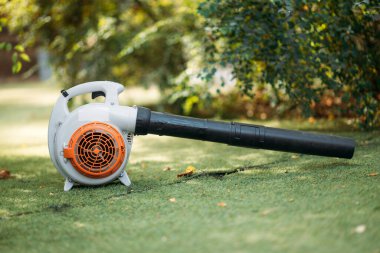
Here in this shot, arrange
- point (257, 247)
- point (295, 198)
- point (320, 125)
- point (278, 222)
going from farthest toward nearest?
1. point (320, 125)
2. point (295, 198)
3. point (278, 222)
4. point (257, 247)

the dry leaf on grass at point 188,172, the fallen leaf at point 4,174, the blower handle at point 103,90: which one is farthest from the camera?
the fallen leaf at point 4,174

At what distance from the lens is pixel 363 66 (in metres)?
4.29

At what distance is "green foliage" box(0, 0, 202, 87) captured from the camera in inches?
274

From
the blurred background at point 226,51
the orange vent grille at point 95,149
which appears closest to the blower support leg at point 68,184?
the orange vent grille at point 95,149

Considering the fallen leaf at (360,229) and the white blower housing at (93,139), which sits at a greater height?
the white blower housing at (93,139)

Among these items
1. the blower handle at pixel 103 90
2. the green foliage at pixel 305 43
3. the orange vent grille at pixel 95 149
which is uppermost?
the green foliage at pixel 305 43

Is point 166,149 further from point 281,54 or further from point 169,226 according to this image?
point 169,226

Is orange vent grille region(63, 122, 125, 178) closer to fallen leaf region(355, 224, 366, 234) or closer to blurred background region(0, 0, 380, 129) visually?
blurred background region(0, 0, 380, 129)

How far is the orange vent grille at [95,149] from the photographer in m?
3.07

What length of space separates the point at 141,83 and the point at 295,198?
16.5ft

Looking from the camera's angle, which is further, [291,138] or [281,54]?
[281,54]

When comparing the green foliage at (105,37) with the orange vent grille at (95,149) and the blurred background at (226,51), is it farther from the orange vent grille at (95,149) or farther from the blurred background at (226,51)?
the orange vent grille at (95,149)

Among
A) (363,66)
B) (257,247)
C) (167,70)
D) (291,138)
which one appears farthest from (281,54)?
(167,70)

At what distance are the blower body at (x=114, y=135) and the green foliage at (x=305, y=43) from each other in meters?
1.06
